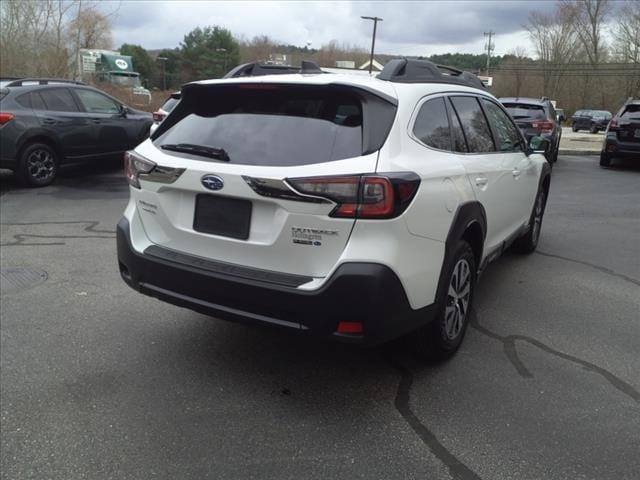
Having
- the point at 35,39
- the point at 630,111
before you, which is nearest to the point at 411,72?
the point at 630,111

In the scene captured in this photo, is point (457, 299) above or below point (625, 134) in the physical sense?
below

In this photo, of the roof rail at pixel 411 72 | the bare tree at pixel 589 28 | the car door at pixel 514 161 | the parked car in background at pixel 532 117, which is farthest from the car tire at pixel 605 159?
the bare tree at pixel 589 28

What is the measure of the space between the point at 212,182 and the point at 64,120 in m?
8.09

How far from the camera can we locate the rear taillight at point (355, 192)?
2666mm

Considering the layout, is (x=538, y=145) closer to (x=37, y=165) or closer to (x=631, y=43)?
(x=37, y=165)

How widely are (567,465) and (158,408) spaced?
6.80 ft

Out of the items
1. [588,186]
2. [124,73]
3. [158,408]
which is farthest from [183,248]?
[124,73]

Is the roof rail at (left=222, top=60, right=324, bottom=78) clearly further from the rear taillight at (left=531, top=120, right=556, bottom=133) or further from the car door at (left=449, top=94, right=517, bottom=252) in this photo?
the rear taillight at (left=531, top=120, right=556, bottom=133)

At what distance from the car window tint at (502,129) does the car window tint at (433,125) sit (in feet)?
3.52

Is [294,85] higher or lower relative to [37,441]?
higher

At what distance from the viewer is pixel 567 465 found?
2.62 meters

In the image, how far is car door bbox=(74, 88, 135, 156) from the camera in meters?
10.4

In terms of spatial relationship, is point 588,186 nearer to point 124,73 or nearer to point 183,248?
point 183,248

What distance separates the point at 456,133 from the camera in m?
3.69
